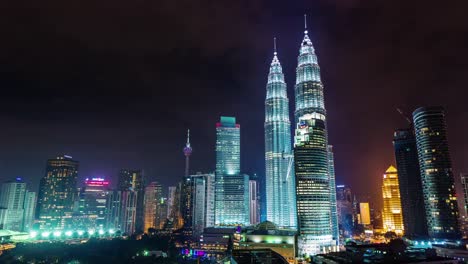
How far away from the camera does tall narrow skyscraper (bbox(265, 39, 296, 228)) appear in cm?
16700

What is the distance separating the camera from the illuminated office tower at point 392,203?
572 ft

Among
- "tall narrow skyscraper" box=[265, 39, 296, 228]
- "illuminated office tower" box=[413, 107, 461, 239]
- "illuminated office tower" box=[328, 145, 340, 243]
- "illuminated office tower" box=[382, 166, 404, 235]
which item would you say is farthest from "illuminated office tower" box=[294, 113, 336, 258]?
"illuminated office tower" box=[382, 166, 404, 235]

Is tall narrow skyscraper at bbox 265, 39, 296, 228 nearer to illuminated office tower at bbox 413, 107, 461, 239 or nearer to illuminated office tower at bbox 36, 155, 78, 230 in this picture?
illuminated office tower at bbox 413, 107, 461, 239

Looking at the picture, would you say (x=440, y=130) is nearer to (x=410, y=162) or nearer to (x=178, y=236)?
(x=410, y=162)

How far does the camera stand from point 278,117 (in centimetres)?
17950

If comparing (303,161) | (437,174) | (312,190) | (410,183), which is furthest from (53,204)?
(437,174)

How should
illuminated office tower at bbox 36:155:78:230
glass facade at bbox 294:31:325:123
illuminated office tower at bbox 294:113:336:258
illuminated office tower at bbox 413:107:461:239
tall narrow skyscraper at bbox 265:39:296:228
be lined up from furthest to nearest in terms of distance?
illuminated office tower at bbox 36:155:78:230
tall narrow skyscraper at bbox 265:39:296:228
glass facade at bbox 294:31:325:123
illuminated office tower at bbox 413:107:461:239
illuminated office tower at bbox 294:113:336:258

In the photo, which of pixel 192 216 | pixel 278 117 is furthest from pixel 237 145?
pixel 192 216

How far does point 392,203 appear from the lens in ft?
583

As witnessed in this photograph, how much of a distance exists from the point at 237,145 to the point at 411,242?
106 m

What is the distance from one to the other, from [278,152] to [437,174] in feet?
253

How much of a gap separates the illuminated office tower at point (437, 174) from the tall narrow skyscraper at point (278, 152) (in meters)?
64.5

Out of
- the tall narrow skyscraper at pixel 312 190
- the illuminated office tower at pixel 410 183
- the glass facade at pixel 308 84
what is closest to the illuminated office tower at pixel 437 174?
the illuminated office tower at pixel 410 183

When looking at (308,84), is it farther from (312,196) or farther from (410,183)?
(410,183)
